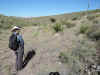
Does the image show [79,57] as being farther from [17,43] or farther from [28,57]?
[17,43]

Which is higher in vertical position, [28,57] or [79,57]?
[79,57]

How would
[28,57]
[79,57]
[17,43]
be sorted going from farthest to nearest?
[28,57], [79,57], [17,43]

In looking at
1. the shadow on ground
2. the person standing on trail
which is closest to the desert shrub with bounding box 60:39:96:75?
the shadow on ground

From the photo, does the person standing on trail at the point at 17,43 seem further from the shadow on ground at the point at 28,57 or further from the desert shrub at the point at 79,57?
the desert shrub at the point at 79,57

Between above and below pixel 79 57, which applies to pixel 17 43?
above

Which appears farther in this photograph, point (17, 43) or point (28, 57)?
point (28, 57)

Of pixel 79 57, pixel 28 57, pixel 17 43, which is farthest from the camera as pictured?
pixel 28 57

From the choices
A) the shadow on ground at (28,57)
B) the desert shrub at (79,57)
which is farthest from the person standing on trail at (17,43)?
the desert shrub at (79,57)

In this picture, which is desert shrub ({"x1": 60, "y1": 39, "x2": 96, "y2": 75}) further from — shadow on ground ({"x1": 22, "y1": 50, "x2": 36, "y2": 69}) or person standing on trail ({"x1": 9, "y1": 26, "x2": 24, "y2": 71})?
person standing on trail ({"x1": 9, "y1": 26, "x2": 24, "y2": 71})

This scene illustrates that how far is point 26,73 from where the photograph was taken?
4.39 meters

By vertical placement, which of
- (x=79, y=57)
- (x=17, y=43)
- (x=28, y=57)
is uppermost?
(x=17, y=43)

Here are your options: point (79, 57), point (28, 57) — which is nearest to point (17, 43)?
point (28, 57)

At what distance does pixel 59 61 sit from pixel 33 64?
40.8 inches

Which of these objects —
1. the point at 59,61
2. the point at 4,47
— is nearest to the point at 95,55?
the point at 59,61
